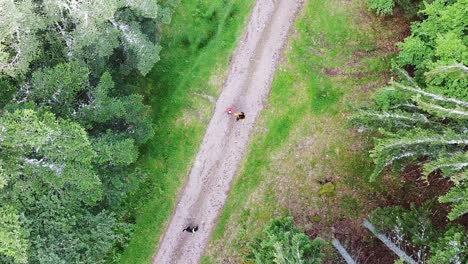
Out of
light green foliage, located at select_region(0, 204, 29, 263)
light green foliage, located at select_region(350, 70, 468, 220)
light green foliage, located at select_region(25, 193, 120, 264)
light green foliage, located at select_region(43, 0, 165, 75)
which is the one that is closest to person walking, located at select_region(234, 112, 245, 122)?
light green foliage, located at select_region(43, 0, 165, 75)

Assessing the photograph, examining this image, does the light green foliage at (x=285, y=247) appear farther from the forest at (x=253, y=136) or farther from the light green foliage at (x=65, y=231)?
the light green foliage at (x=65, y=231)

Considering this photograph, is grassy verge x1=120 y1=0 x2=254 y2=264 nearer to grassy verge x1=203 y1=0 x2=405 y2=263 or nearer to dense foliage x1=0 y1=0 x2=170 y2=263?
dense foliage x1=0 y1=0 x2=170 y2=263

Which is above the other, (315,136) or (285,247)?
(315,136)

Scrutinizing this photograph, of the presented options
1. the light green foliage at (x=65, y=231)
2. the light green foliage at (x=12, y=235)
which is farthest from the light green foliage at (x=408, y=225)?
the light green foliage at (x=12, y=235)

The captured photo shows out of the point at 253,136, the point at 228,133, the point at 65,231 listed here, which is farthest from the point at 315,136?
the point at 65,231

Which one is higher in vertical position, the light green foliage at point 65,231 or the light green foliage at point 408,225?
the light green foliage at point 408,225

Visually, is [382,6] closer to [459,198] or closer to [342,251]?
[459,198]

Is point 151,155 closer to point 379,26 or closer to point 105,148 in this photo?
point 105,148
